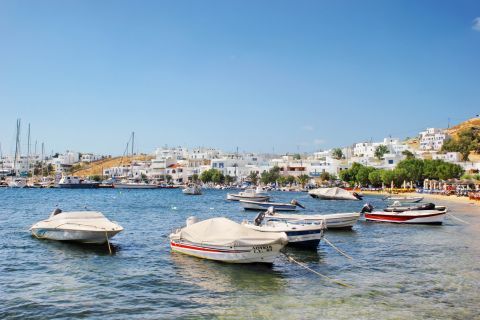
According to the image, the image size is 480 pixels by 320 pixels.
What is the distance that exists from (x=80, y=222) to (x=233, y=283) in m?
13.3

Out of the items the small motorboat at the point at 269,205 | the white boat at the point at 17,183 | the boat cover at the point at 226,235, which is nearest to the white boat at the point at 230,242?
the boat cover at the point at 226,235

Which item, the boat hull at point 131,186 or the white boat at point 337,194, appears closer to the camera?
the white boat at point 337,194

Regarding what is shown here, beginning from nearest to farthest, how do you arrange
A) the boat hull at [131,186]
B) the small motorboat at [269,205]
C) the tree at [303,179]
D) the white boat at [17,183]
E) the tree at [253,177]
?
the small motorboat at [269,205] → the tree at [303,179] → the boat hull at [131,186] → the white boat at [17,183] → the tree at [253,177]

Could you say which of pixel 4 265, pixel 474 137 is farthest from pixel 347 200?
pixel 474 137

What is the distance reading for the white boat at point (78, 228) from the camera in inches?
1070

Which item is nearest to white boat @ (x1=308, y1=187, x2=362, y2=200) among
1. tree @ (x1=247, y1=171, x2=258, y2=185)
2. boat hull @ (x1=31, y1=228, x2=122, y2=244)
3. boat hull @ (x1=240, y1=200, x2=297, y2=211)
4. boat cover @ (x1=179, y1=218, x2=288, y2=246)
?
boat hull @ (x1=240, y1=200, x2=297, y2=211)

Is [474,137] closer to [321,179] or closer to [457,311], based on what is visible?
[321,179]

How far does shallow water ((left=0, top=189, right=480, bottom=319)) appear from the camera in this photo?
15531mm

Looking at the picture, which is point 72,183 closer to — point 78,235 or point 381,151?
point 381,151

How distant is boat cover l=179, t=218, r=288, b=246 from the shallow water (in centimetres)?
110

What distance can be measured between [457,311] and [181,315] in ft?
29.4

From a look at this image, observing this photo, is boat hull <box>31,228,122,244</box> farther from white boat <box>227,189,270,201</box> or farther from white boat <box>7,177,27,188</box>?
white boat <box>7,177,27,188</box>

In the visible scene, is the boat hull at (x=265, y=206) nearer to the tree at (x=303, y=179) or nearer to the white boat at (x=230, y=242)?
the white boat at (x=230, y=242)

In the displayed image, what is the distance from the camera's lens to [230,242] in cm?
2189
